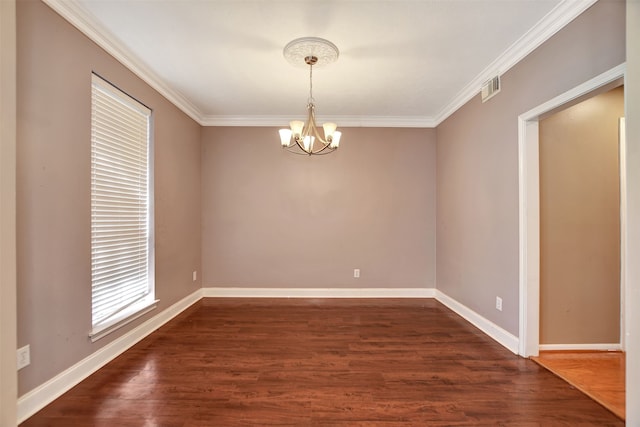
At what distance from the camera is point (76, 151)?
2.11 meters

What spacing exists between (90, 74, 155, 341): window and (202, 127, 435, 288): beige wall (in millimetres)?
1355

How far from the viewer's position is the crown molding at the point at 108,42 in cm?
200

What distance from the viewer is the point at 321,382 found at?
84.6 inches

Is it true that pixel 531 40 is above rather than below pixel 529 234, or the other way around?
above

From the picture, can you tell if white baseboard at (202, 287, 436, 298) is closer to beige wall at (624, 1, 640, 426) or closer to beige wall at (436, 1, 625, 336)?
beige wall at (436, 1, 625, 336)

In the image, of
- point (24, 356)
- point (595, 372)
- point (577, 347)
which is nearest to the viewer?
point (24, 356)

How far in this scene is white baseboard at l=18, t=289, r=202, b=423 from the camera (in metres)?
1.75

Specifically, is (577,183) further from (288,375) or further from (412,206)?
(288,375)

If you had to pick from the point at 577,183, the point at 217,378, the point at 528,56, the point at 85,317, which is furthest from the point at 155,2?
the point at 577,183

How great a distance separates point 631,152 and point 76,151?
3.39 meters

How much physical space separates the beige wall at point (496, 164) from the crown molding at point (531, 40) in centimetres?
5

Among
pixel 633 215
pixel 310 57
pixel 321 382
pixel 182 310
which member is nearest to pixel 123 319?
pixel 182 310

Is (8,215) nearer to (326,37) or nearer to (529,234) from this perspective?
(326,37)

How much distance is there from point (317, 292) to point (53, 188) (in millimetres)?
3279
